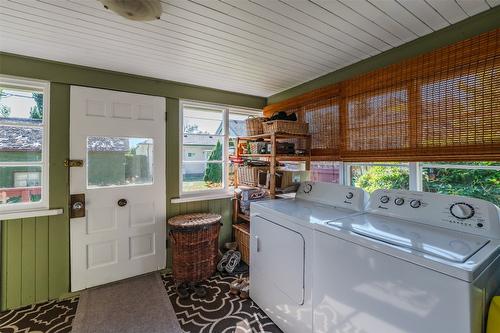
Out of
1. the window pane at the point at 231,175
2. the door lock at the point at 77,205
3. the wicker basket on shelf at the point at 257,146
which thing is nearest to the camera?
the door lock at the point at 77,205

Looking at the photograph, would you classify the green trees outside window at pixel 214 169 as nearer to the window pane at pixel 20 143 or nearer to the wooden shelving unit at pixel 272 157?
the wooden shelving unit at pixel 272 157

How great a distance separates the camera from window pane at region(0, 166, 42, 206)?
197 centimetres

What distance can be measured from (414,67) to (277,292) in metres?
1.97

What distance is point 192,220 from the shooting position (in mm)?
2479

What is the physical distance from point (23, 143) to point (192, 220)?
5.45 ft

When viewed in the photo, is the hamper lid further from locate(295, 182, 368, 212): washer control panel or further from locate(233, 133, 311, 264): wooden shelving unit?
locate(295, 182, 368, 212): washer control panel

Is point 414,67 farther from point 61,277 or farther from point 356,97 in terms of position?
point 61,277

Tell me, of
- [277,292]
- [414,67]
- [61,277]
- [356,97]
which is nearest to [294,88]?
[356,97]

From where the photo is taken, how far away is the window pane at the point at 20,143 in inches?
77.2

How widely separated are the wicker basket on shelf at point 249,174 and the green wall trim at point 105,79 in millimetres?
899

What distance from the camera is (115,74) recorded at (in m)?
2.32

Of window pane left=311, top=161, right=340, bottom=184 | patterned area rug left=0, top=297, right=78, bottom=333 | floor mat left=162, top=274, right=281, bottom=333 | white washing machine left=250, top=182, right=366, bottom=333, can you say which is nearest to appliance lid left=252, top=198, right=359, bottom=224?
white washing machine left=250, top=182, right=366, bottom=333

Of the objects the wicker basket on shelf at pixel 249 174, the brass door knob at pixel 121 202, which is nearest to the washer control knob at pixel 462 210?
the wicker basket on shelf at pixel 249 174

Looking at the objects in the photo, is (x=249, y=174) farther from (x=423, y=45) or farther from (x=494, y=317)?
(x=494, y=317)
